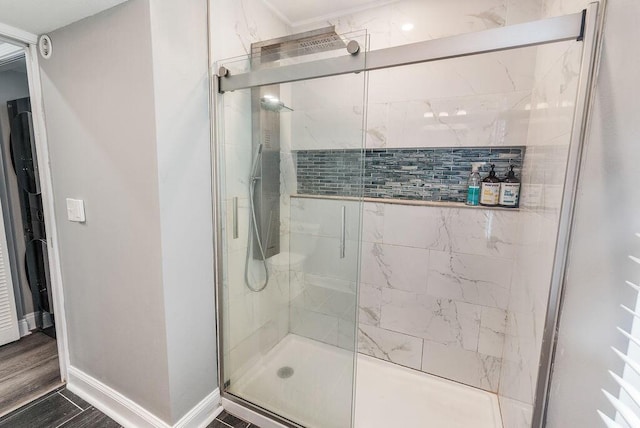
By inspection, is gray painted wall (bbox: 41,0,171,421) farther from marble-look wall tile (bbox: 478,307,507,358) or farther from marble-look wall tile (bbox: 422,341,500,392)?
marble-look wall tile (bbox: 478,307,507,358)

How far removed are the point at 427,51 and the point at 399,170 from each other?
3.46ft

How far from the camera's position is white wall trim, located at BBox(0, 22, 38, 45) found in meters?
1.37

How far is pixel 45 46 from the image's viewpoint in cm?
150

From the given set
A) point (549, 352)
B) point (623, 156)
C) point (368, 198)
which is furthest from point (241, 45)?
point (549, 352)

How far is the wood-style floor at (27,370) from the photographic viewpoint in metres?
1.70

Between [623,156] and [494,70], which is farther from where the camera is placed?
[494,70]

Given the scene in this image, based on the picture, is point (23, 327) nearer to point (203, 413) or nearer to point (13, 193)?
point (13, 193)

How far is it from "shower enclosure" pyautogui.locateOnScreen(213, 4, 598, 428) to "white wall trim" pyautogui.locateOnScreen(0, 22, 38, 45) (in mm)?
1030

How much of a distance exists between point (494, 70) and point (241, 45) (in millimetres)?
1522

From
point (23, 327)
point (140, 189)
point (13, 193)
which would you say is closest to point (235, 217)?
point (140, 189)

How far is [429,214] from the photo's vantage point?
1.88 metres

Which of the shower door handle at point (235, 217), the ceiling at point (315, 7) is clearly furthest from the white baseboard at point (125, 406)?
the ceiling at point (315, 7)

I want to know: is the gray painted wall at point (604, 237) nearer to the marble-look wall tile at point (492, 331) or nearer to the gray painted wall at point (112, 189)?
the marble-look wall tile at point (492, 331)

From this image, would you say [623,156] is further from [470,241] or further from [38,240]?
[38,240]
